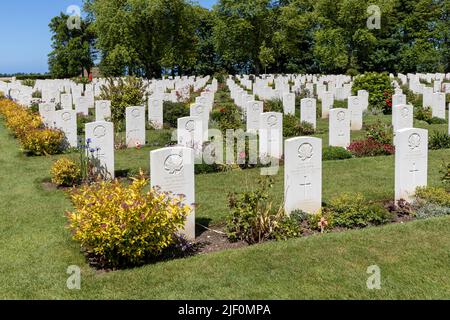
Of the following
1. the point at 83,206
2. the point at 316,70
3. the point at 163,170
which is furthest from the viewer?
the point at 316,70

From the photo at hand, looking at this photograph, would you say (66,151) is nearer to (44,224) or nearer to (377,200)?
(44,224)

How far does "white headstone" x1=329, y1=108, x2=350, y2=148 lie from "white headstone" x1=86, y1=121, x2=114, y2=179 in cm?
679

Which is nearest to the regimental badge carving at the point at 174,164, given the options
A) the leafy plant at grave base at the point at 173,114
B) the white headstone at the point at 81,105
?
the leafy plant at grave base at the point at 173,114

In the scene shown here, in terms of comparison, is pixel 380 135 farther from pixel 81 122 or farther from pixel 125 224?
pixel 81 122

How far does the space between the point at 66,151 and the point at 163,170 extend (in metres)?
9.12

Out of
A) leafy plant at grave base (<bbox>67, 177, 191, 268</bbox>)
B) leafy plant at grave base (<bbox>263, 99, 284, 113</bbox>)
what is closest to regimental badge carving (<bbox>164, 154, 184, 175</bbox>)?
leafy plant at grave base (<bbox>67, 177, 191, 268</bbox>)

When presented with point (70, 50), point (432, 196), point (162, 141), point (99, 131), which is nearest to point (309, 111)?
point (162, 141)

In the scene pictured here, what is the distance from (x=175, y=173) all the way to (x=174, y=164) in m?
0.14

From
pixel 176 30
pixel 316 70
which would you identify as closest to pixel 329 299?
pixel 176 30

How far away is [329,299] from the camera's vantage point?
5504mm

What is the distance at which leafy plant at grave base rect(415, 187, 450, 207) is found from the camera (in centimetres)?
887

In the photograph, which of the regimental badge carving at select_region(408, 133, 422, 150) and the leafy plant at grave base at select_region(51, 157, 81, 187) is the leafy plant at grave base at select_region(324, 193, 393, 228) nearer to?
the regimental badge carving at select_region(408, 133, 422, 150)

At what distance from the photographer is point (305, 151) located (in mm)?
8570

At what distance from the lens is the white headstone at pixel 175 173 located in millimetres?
7449
